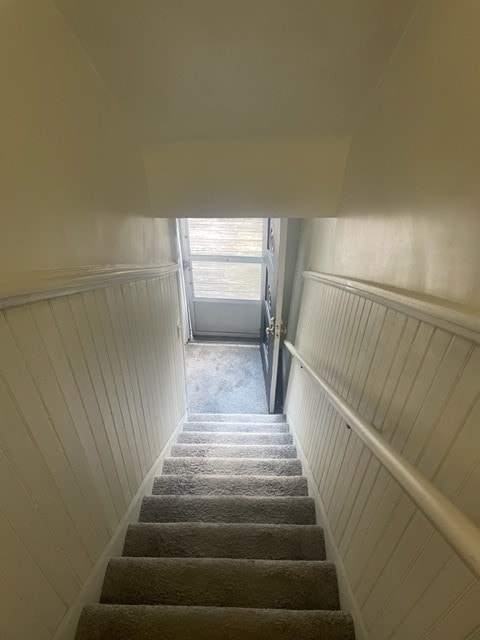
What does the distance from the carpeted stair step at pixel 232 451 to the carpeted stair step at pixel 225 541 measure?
0.75 metres

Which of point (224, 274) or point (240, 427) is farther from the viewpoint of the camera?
point (224, 274)

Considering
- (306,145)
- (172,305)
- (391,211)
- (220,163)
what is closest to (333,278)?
(391,211)

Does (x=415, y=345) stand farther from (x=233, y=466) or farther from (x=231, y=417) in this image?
(x=231, y=417)

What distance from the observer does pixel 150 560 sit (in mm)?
1265

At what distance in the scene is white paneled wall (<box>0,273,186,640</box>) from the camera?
725mm

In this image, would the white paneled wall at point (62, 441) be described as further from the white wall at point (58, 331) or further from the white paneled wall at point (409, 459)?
the white paneled wall at point (409, 459)

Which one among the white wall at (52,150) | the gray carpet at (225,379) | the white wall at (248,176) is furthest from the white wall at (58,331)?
the gray carpet at (225,379)

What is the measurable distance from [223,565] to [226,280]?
3742 mm

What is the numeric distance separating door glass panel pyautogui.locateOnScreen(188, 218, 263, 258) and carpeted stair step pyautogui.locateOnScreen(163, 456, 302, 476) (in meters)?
3.00

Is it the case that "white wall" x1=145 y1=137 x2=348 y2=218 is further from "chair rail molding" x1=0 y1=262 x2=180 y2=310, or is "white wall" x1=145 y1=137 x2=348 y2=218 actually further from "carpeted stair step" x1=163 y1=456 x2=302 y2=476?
"carpeted stair step" x1=163 y1=456 x2=302 y2=476

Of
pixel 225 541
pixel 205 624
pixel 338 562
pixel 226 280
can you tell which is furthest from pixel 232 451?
pixel 226 280

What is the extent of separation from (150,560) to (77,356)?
0.92 m

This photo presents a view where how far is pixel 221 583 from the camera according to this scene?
1.21 meters

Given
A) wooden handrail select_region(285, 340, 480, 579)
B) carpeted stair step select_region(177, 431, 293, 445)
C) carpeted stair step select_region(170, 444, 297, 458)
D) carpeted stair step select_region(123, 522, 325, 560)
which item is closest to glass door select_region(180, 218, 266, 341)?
carpeted stair step select_region(177, 431, 293, 445)
